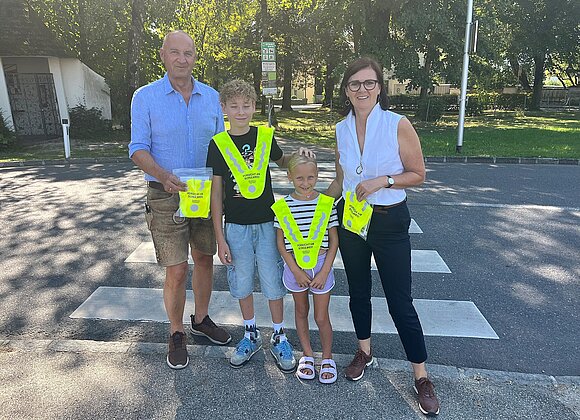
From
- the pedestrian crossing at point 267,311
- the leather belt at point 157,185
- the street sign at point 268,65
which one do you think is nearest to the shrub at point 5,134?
the street sign at point 268,65

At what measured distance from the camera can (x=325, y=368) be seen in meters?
3.01

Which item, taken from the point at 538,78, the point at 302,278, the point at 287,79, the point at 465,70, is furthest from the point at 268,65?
the point at 538,78

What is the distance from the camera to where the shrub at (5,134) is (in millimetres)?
15102

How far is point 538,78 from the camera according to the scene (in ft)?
104

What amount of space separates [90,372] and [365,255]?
2063mm

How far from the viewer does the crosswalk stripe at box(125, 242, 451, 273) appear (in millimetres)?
4930

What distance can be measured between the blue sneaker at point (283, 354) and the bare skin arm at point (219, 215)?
0.72m

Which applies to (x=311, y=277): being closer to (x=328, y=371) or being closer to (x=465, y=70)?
(x=328, y=371)

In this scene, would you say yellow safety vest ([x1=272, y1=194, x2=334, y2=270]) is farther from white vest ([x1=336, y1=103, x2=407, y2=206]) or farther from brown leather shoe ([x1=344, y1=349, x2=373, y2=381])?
brown leather shoe ([x1=344, y1=349, x2=373, y2=381])

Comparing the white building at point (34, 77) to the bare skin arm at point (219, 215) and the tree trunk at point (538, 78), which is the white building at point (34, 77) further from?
the tree trunk at point (538, 78)

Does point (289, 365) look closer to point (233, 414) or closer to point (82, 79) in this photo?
point (233, 414)

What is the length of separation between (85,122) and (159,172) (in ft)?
59.8

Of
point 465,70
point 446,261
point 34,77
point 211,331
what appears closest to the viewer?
point 211,331

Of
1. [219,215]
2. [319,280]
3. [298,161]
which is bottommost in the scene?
[319,280]
